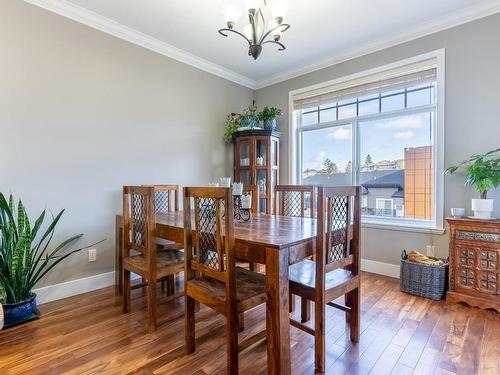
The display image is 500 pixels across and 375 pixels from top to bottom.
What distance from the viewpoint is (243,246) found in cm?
156

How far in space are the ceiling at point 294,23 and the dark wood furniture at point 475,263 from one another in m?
1.98

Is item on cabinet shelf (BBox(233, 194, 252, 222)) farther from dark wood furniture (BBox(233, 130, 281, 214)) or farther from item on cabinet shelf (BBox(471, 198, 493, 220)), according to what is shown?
item on cabinet shelf (BBox(471, 198, 493, 220))

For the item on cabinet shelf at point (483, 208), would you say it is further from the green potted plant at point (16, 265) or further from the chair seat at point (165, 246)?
the green potted plant at point (16, 265)

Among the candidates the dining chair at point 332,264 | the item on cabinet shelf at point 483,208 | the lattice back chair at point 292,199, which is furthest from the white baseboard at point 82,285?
the dining chair at point 332,264

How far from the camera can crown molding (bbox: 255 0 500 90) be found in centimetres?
253

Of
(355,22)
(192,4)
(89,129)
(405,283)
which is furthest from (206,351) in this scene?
(355,22)

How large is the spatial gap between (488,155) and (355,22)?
1.79 m

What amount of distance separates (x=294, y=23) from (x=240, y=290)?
2606mm

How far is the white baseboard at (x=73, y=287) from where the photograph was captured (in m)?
2.46

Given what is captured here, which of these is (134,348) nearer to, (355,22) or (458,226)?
(458,226)

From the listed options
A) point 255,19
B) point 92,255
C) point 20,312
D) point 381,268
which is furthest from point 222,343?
point 255,19

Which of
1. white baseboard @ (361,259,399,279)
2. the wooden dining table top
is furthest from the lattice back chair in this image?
white baseboard @ (361,259,399,279)

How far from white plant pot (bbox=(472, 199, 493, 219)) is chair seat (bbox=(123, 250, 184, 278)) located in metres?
2.54

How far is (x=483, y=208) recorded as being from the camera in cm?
232
